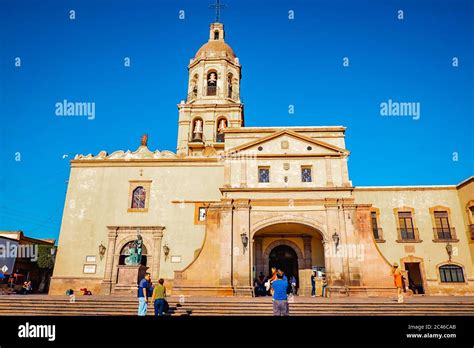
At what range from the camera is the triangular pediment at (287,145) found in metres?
22.0

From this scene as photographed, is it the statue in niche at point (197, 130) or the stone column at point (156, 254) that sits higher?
the statue in niche at point (197, 130)

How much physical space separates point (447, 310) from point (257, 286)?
35.1ft

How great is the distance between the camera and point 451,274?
22.2 m

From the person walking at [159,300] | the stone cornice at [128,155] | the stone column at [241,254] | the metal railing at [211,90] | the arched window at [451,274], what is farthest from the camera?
the metal railing at [211,90]

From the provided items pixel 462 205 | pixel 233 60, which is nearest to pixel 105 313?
pixel 462 205

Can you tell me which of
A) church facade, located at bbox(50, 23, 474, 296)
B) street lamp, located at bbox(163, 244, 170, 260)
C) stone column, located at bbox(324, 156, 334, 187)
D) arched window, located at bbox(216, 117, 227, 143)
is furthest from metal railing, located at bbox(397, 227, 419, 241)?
arched window, located at bbox(216, 117, 227, 143)

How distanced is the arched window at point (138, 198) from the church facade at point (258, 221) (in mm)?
75

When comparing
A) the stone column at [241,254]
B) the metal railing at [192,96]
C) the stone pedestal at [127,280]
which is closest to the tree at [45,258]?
the stone pedestal at [127,280]

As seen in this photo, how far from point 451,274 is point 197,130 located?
2329 centimetres

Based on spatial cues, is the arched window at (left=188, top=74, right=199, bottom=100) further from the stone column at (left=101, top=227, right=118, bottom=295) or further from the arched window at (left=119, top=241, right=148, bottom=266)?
the arched window at (left=119, top=241, right=148, bottom=266)

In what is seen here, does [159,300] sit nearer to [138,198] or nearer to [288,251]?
[288,251]

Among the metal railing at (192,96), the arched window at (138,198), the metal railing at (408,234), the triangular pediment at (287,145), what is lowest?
the metal railing at (408,234)

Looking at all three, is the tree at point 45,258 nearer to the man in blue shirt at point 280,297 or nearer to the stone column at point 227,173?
the stone column at point 227,173

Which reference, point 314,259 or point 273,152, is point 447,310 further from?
point 273,152
